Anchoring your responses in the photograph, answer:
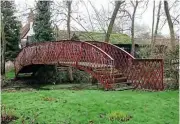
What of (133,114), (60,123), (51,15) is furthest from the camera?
(51,15)

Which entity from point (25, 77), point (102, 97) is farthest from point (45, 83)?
point (102, 97)

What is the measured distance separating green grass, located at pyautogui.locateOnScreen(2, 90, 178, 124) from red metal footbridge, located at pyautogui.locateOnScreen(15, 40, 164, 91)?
9.21 feet

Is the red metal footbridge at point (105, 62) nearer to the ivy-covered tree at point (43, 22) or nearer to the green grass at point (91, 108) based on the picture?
the green grass at point (91, 108)

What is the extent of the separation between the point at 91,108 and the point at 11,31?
22.9 meters

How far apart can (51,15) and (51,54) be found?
8613mm

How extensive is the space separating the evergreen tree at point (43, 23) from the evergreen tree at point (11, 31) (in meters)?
2.67

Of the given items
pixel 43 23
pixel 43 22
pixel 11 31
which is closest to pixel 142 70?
pixel 43 23

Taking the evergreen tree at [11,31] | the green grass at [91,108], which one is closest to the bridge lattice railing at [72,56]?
the green grass at [91,108]

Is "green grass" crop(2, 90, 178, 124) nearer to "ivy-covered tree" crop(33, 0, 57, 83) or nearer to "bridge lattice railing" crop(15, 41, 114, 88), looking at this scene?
"bridge lattice railing" crop(15, 41, 114, 88)

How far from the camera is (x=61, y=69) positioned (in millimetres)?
24922

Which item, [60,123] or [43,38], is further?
[43,38]

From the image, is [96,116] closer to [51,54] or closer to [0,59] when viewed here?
[51,54]

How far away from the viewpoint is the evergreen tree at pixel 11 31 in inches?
1219

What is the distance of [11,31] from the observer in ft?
104
